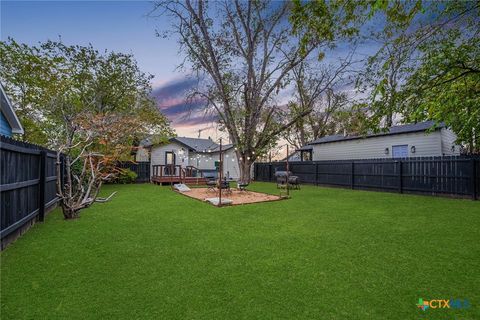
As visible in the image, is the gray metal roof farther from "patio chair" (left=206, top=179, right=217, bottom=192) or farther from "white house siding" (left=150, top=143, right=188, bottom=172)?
"patio chair" (left=206, top=179, right=217, bottom=192)

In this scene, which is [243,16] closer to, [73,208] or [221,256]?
[73,208]

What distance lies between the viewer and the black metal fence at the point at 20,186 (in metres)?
3.84

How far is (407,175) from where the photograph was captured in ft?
38.1

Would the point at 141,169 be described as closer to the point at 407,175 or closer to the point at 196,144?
the point at 196,144

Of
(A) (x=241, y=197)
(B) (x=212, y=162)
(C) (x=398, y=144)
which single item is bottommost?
(A) (x=241, y=197)

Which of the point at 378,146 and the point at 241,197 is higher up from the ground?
the point at 378,146

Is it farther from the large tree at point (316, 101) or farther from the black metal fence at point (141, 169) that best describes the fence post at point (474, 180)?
the black metal fence at point (141, 169)

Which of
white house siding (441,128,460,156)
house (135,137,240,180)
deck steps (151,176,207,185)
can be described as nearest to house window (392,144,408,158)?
white house siding (441,128,460,156)

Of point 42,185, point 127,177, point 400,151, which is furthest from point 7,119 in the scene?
point 400,151

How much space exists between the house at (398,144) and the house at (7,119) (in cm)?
1558

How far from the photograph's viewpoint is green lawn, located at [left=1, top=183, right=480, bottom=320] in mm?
2246

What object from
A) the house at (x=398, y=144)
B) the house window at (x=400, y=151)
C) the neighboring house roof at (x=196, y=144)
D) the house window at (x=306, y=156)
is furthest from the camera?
the house window at (x=306, y=156)

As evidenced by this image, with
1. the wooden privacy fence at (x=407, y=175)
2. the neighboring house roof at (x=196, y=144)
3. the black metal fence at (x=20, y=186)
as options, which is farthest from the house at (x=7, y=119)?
the wooden privacy fence at (x=407, y=175)

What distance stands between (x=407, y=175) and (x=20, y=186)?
14.4m
